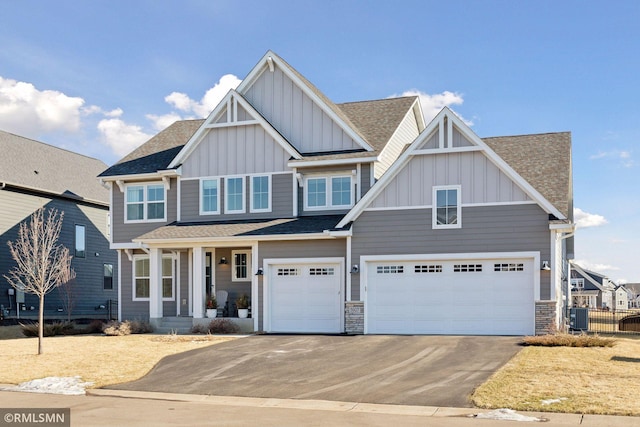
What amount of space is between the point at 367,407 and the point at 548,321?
440 inches

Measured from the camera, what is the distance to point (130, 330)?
26.2 metres

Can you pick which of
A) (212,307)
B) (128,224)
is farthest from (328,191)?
(128,224)

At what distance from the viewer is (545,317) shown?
21922mm

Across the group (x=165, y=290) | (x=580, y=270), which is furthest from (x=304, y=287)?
(x=580, y=270)

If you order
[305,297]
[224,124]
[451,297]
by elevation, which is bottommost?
[305,297]

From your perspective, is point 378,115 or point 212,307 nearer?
point 212,307

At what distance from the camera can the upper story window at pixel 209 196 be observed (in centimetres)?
2809

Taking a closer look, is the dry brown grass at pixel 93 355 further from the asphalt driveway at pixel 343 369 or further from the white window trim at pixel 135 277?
the white window trim at pixel 135 277

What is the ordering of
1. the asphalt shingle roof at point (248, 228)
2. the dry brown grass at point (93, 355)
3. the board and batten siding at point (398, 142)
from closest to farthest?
1. the dry brown grass at point (93, 355)
2. the asphalt shingle roof at point (248, 228)
3. the board and batten siding at point (398, 142)

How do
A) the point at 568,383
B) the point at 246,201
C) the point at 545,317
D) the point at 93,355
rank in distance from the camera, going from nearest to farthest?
the point at 568,383 → the point at 93,355 → the point at 545,317 → the point at 246,201

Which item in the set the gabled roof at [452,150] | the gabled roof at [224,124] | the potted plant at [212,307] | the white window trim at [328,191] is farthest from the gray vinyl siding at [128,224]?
the gabled roof at [452,150]

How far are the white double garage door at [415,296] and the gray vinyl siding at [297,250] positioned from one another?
1.01ft

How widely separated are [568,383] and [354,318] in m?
11.0

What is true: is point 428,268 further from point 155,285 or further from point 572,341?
point 155,285
